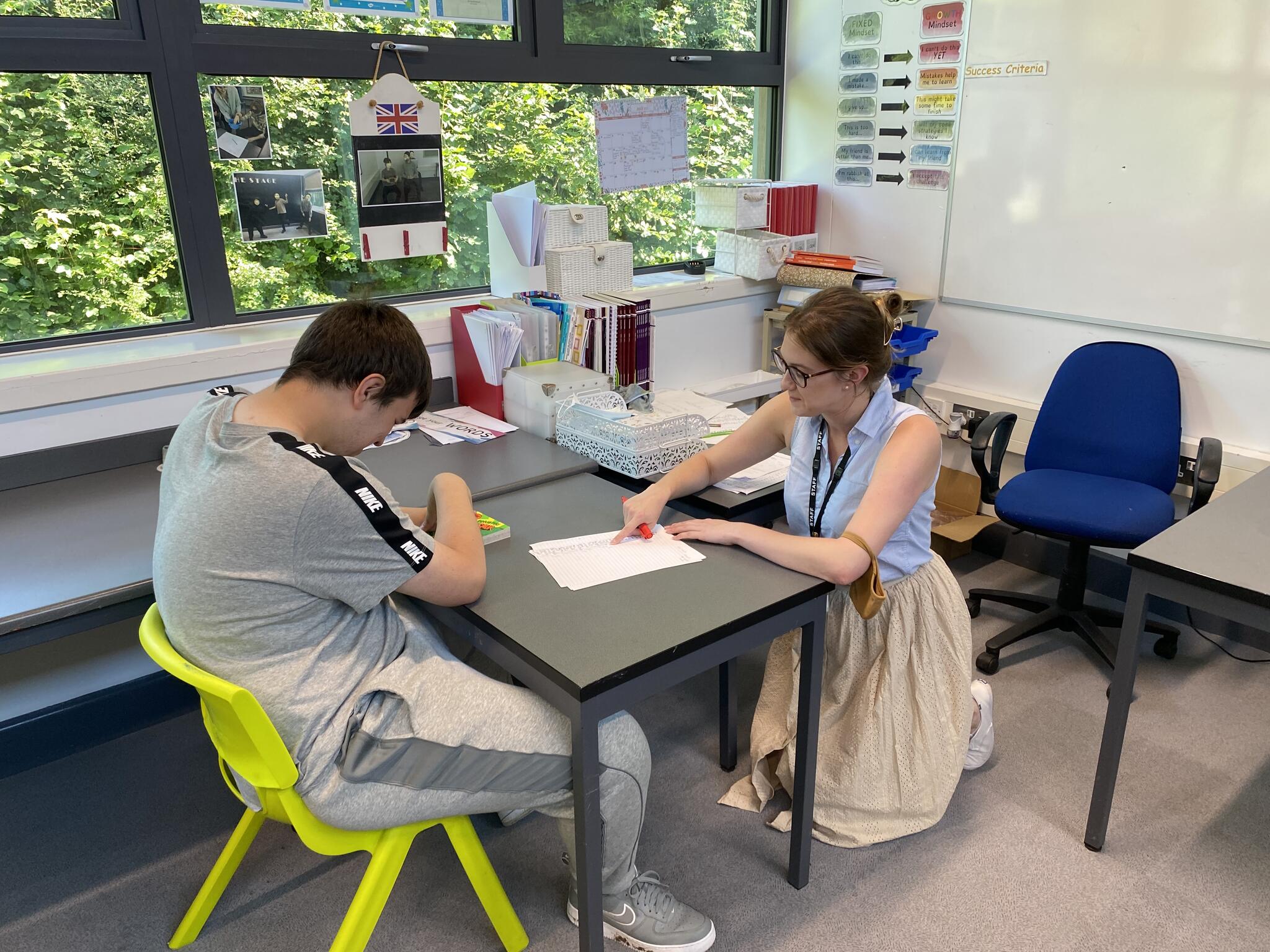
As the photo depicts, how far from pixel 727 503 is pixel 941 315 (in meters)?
1.71

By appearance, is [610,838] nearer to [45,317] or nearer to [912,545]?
[912,545]

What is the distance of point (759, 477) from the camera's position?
7.35 feet

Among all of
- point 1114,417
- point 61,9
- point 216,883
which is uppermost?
point 61,9

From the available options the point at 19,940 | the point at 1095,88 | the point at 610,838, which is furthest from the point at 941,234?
the point at 19,940

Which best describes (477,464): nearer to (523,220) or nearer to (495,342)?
(495,342)

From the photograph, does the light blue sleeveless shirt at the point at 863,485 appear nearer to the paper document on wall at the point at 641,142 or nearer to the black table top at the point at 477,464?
the black table top at the point at 477,464

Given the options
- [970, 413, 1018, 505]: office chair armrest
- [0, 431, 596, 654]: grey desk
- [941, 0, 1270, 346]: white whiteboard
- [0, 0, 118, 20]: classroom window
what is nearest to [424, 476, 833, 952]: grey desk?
[0, 431, 596, 654]: grey desk

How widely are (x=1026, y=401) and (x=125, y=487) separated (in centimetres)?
274

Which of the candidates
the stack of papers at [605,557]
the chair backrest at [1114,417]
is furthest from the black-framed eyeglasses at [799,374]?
the chair backrest at [1114,417]

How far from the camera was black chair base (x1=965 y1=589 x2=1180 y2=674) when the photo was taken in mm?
2744

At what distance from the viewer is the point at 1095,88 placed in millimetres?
2834

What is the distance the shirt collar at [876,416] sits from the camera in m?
1.92

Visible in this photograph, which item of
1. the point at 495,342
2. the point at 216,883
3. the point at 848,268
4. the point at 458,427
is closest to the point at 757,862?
the point at 216,883

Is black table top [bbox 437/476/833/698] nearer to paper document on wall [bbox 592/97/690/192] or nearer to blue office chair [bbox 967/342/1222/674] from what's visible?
blue office chair [bbox 967/342/1222/674]
